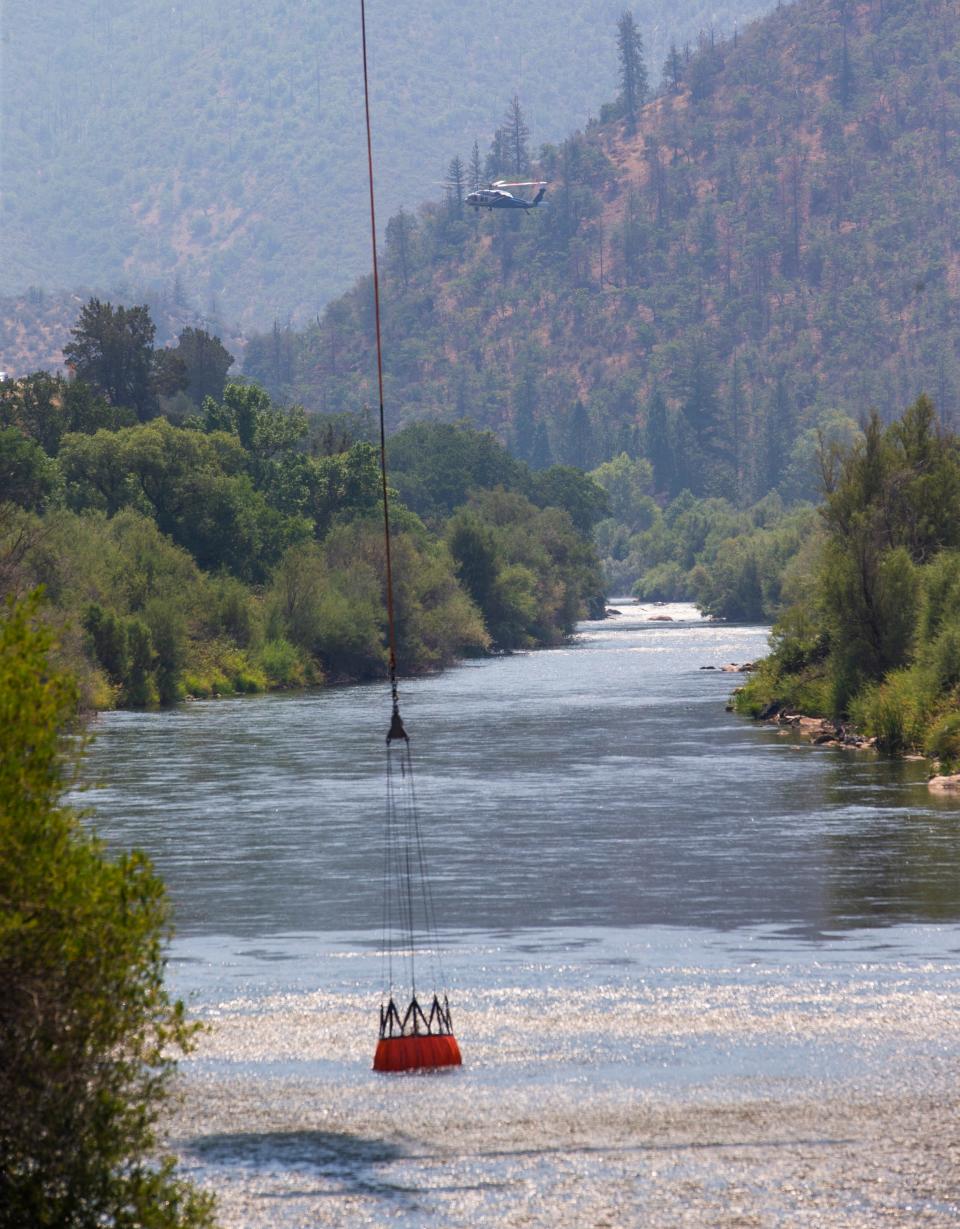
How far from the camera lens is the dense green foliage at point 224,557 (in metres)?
87.1

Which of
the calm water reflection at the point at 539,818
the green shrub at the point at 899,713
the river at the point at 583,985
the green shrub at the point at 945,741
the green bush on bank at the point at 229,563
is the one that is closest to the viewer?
the river at the point at 583,985

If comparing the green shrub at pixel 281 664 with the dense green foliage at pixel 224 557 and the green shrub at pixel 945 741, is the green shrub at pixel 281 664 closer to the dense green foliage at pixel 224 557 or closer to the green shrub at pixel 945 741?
the dense green foliage at pixel 224 557

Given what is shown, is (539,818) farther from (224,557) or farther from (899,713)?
(224,557)

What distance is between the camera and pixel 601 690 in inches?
3472

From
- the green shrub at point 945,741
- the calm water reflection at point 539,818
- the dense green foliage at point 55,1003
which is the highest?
the dense green foliage at point 55,1003

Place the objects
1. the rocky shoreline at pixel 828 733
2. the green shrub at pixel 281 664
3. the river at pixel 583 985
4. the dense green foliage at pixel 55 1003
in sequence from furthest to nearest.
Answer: the green shrub at pixel 281 664 < the rocky shoreline at pixel 828 733 < the river at pixel 583 985 < the dense green foliage at pixel 55 1003

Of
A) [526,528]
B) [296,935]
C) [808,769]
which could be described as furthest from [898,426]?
[526,528]

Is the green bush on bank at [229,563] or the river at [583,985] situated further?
the green bush on bank at [229,563]

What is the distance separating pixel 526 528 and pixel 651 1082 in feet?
452

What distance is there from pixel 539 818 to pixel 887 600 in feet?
66.9

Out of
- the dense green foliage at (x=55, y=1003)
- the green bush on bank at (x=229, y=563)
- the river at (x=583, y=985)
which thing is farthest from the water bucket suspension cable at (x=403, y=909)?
the green bush on bank at (x=229, y=563)

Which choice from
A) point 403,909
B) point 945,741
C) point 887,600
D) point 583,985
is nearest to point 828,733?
point 887,600

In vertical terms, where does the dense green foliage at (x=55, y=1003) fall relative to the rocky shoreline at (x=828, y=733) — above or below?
above

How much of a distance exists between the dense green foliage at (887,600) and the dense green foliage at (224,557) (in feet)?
85.2
